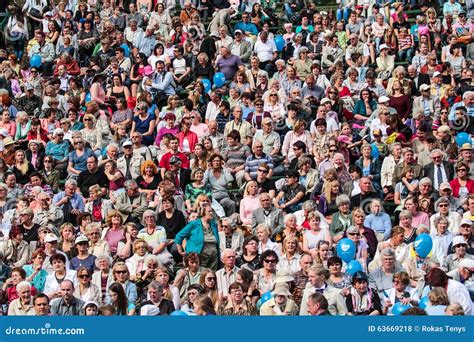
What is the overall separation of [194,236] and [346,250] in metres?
2.10

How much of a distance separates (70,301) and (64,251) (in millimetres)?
2425

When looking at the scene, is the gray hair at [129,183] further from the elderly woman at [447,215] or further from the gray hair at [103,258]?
the elderly woman at [447,215]

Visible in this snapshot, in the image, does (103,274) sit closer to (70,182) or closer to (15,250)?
(15,250)

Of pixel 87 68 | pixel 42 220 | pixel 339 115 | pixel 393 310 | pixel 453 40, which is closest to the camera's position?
pixel 393 310

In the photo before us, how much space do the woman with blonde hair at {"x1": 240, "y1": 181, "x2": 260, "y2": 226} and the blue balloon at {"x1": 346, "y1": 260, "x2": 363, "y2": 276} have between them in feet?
8.17

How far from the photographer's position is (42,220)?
21562 mm

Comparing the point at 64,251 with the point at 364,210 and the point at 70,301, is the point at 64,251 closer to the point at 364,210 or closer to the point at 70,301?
the point at 70,301

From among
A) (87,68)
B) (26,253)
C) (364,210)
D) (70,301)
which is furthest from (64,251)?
(87,68)

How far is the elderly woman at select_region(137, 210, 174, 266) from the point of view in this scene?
19978 millimetres

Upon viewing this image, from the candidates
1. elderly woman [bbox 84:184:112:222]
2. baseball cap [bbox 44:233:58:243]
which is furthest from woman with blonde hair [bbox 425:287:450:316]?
elderly woman [bbox 84:184:112:222]

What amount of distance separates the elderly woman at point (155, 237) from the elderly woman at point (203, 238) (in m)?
0.18

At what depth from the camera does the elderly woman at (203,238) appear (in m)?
19.9

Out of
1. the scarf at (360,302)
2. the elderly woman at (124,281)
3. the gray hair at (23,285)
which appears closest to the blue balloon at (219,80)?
the elderly woman at (124,281)

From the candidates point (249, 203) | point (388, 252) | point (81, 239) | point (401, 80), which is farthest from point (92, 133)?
point (388, 252)
